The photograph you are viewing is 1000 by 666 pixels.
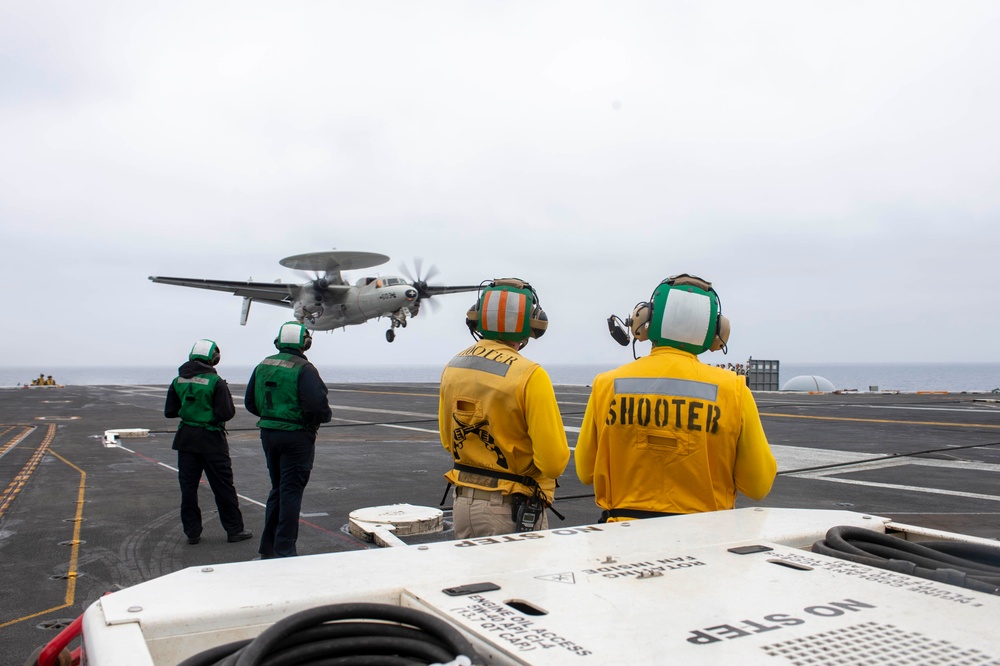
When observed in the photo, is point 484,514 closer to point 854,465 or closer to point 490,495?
point 490,495

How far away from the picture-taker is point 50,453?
49.9 ft

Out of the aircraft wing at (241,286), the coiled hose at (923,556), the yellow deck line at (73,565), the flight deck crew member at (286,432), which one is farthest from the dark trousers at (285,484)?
the aircraft wing at (241,286)

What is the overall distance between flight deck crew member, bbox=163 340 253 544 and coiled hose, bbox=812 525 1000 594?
22.1ft

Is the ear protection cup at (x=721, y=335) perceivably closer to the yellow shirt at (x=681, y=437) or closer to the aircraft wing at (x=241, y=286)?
the yellow shirt at (x=681, y=437)

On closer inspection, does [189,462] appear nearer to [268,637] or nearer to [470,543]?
[470,543]

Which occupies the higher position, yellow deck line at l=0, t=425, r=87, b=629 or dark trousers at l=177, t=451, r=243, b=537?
dark trousers at l=177, t=451, r=243, b=537

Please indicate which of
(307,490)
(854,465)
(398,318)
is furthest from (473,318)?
(398,318)

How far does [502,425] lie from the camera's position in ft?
14.0

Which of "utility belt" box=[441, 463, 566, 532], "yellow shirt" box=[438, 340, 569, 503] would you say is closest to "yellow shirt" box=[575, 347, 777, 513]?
"yellow shirt" box=[438, 340, 569, 503]

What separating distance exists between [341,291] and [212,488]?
119 ft

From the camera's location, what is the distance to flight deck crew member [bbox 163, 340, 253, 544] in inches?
313

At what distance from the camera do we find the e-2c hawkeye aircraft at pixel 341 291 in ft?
137

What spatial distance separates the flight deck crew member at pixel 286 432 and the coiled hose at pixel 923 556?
16.1 feet

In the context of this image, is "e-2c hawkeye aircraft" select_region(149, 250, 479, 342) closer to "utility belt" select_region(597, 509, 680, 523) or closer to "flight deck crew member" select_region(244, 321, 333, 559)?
"flight deck crew member" select_region(244, 321, 333, 559)
